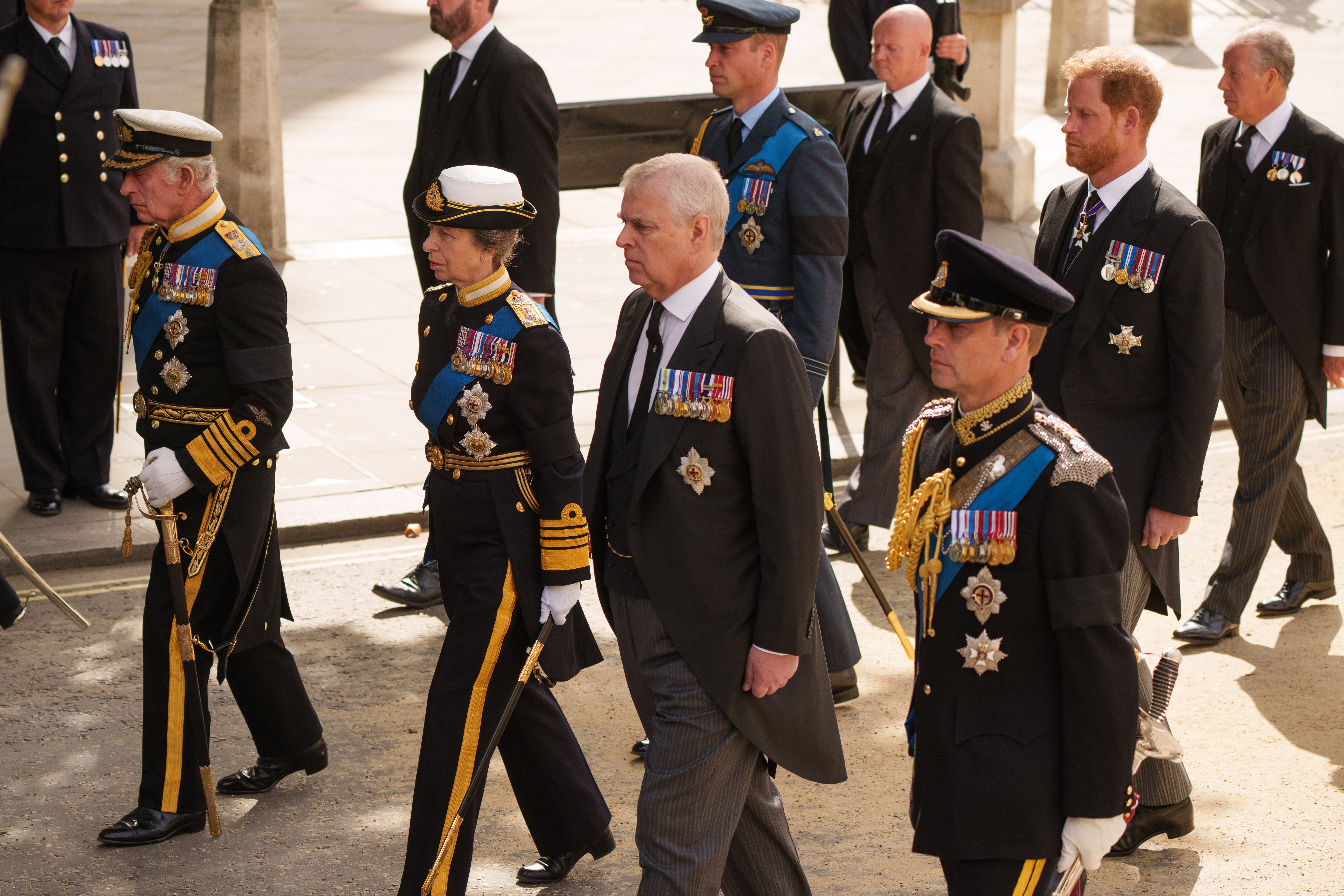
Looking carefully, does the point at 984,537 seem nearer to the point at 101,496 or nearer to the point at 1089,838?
the point at 1089,838

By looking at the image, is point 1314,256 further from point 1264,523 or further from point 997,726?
point 997,726

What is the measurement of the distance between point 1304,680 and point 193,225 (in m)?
4.48

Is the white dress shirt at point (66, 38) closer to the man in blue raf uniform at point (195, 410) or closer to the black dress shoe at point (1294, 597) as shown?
the man in blue raf uniform at point (195, 410)

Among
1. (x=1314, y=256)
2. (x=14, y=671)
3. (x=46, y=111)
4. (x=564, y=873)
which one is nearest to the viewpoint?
(x=564, y=873)

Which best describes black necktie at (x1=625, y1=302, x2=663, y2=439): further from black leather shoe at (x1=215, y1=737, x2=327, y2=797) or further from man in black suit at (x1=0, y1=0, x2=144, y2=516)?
man in black suit at (x1=0, y1=0, x2=144, y2=516)

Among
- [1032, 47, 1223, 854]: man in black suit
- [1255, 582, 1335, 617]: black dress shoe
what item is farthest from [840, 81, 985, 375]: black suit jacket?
[1032, 47, 1223, 854]: man in black suit

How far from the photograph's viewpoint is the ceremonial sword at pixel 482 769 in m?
4.60

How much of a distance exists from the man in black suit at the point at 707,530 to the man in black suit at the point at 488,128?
316 centimetres

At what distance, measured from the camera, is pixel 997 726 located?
12.3 ft

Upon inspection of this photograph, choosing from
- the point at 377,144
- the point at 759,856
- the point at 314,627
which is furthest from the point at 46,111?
the point at 377,144

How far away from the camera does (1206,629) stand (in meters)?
7.02

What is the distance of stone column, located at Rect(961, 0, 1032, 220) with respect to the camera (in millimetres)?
14609

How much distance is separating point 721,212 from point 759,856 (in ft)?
5.37

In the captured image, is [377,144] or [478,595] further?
[377,144]
